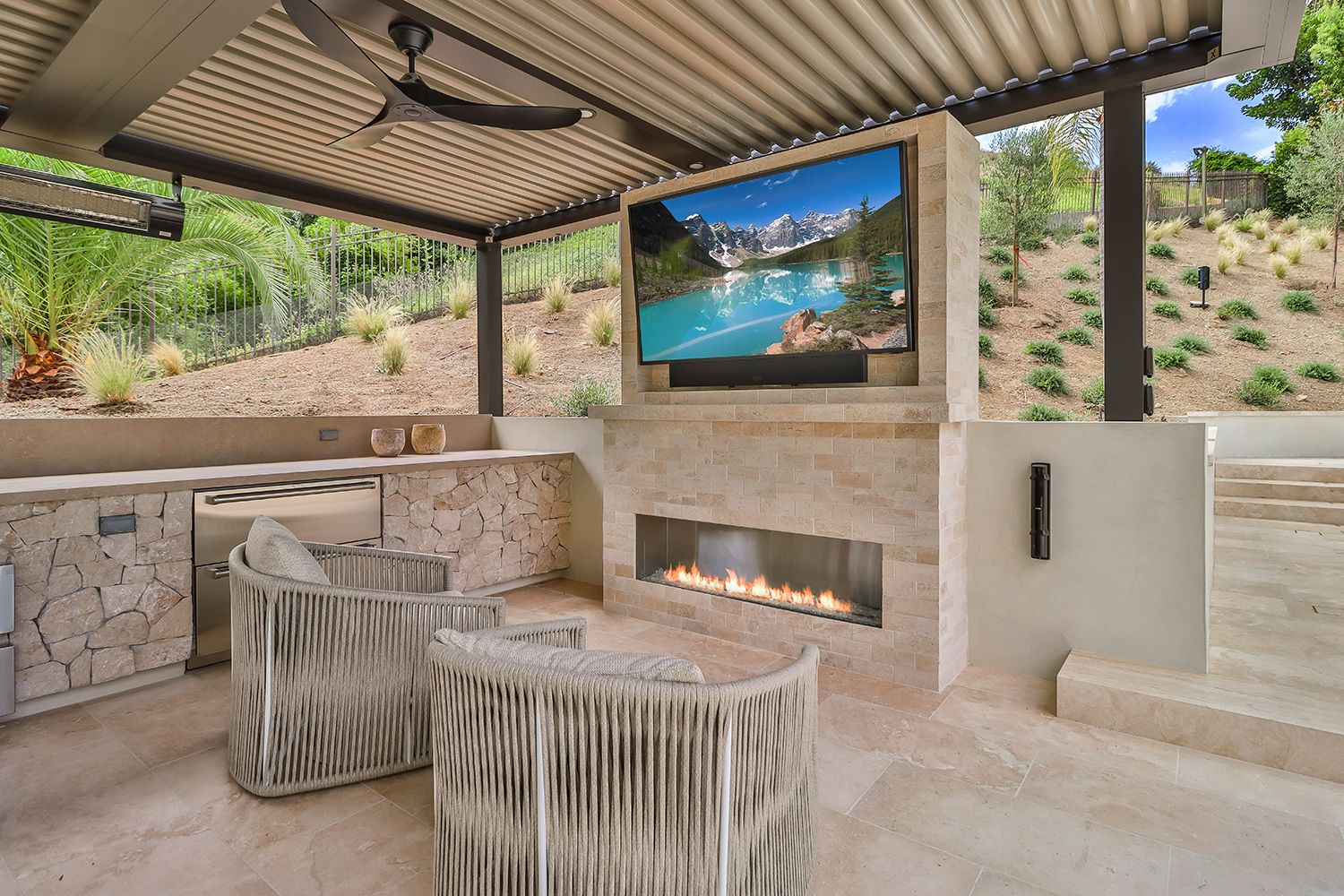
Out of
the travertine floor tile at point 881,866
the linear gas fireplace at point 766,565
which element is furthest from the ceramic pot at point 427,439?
the travertine floor tile at point 881,866

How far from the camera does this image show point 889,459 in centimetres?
332

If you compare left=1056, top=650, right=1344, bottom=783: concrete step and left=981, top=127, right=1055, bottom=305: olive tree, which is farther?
left=981, top=127, right=1055, bottom=305: olive tree

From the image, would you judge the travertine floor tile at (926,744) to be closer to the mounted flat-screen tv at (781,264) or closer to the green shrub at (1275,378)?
the mounted flat-screen tv at (781,264)

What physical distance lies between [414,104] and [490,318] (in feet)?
10.7

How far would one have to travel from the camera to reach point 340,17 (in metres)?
2.64

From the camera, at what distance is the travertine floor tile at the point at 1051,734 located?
252 centimetres

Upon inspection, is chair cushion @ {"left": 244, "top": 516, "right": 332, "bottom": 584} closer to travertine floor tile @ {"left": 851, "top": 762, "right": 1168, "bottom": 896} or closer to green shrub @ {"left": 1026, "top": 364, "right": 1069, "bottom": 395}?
travertine floor tile @ {"left": 851, "top": 762, "right": 1168, "bottom": 896}

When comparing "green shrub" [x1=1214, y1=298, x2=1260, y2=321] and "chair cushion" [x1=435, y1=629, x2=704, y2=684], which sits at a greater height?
"green shrub" [x1=1214, y1=298, x2=1260, y2=321]

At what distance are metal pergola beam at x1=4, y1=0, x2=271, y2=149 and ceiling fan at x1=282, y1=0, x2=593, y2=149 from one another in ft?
1.15

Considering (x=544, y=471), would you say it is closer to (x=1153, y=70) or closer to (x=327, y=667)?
(x=327, y=667)

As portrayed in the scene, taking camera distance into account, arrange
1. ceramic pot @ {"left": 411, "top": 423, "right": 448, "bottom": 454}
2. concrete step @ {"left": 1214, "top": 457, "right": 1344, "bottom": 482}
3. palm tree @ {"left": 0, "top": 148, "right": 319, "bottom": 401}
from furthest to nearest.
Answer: concrete step @ {"left": 1214, "top": 457, "right": 1344, "bottom": 482} → palm tree @ {"left": 0, "top": 148, "right": 319, "bottom": 401} → ceramic pot @ {"left": 411, "top": 423, "right": 448, "bottom": 454}

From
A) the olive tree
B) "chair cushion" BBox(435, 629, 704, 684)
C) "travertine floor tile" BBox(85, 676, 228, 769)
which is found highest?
the olive tree

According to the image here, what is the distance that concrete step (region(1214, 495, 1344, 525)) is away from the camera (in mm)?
5832

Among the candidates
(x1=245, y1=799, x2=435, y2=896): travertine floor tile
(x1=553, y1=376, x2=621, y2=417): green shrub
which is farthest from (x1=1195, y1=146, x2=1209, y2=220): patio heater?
(x1=245, y1=799, x2=435, y2=896): travertine floor tile
